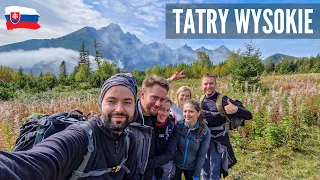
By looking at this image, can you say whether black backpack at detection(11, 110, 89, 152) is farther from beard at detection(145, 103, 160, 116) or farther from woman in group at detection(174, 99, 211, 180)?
woman in group at detection(174, 99, 211, 180)

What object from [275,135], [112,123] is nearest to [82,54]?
[275,135]

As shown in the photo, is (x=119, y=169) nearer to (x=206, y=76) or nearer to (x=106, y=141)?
(x=106, y=141)

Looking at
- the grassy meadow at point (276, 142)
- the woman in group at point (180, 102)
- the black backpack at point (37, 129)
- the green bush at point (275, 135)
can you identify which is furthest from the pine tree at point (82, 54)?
the black backpack at point (37, 129)

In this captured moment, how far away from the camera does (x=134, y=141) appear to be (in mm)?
1779

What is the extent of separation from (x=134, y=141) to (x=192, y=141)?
58.8 inches

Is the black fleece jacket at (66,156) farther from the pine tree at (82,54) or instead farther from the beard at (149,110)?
the pine tree at (82,54)

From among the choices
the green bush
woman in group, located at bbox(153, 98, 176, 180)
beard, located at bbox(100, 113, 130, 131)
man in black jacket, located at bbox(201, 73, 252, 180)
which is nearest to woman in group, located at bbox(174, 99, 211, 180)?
man in black jacket, located at bbox(201, 73, 252, 180)

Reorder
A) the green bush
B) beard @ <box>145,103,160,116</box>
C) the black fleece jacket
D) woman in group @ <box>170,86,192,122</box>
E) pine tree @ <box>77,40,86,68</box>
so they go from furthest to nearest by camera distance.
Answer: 1. pine tree @ <box>77,40,86,68</box>
2. the green bush
3. woman in group @ <box>170,86,192,122</box>
4. beard @ <box>145,103,160,116</box>
5. the black fleece jacket

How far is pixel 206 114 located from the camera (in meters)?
3.39

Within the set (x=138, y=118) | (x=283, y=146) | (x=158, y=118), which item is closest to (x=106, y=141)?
(x=138, y=118)

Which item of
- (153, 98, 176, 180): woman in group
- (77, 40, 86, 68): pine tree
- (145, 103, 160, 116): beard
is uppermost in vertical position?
(77, 40, 86, 68): pine tree

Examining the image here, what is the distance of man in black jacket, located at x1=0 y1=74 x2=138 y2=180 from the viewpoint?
90 centimetres

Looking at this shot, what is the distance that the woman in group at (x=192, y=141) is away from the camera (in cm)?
309

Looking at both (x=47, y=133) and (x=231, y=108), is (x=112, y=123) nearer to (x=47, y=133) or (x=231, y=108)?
(x=47, y=133)
